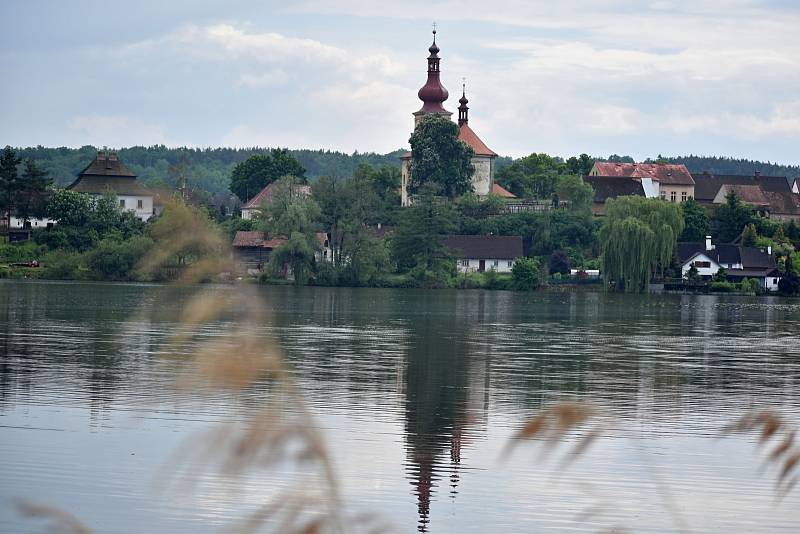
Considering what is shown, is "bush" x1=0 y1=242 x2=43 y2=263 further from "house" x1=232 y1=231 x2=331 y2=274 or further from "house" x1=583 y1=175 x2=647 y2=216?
"house" x1=583 y1=175 x2=647 y2=216

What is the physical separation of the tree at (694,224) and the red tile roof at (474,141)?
74.5ft

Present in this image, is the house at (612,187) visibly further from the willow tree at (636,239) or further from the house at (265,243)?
the house at (265,243)

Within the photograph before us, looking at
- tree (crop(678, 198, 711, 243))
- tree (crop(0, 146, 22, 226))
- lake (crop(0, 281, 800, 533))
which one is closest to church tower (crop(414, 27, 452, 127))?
tree (crop(678, 198, 711, 243))

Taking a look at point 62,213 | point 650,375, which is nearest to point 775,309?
point 650,375

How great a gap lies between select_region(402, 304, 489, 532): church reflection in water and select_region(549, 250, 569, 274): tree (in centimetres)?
5799

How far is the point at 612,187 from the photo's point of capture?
12644 cm

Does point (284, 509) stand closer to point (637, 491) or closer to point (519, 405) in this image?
point (637, 491)

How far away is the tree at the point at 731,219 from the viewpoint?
10950 cm

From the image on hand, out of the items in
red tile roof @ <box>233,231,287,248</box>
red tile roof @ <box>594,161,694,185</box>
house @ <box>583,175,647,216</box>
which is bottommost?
red tile roof @ <box>233,231,287,248</box>

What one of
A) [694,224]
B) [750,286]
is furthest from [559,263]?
[694,224]

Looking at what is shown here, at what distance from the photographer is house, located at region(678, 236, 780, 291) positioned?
326 feet

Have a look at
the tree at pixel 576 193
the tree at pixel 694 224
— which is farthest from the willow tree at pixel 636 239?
the tree at pixel 576 193

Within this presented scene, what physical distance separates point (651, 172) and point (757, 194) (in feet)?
40.3

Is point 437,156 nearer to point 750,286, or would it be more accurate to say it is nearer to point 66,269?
point 750,286
